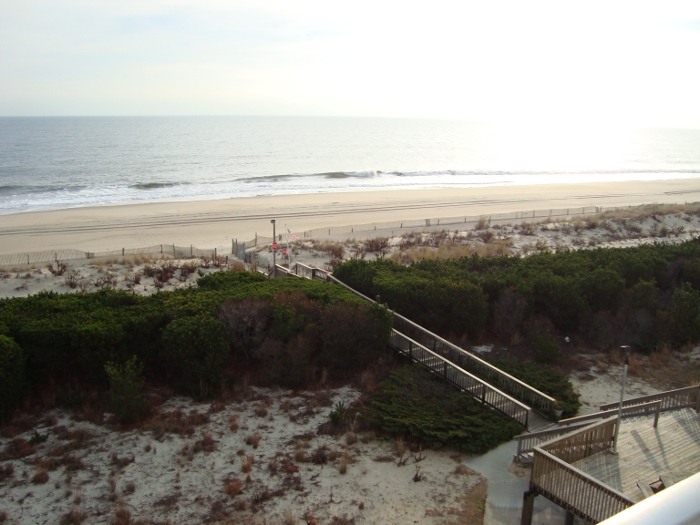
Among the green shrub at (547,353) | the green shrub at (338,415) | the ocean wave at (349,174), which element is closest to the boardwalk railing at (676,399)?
the green shrub at (547,353)

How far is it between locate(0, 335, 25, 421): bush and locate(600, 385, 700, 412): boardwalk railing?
13480 millimetres

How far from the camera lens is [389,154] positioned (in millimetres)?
124312

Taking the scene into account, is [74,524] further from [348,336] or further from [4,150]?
[4,150]

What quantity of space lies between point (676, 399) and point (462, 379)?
4.71 m

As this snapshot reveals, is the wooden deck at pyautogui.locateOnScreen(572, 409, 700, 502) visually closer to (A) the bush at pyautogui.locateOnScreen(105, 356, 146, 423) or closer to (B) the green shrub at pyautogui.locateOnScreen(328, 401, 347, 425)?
(B) the green shrub at pyautogui.locateOnScreen(328, 401, 347, 425)

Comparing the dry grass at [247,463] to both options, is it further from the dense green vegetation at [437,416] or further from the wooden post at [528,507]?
the wooden post at [528,507]

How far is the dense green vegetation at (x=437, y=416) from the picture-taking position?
42.4 ft

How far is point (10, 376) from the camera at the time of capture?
1357 centimetres

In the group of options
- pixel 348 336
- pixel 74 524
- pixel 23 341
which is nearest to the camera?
pixel 74 524

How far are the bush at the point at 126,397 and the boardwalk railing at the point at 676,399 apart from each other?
35.1 ft

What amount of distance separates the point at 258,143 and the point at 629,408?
453 feet

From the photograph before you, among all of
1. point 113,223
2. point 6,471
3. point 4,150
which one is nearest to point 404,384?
point 6,471

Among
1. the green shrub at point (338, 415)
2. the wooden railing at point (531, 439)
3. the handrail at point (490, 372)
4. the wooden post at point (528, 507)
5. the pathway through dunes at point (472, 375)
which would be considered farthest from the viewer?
the handrail at point (490, 372)

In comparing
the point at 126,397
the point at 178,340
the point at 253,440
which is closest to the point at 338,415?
the point at 253,440
